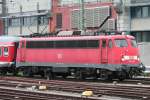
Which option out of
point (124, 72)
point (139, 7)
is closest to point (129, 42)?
point (124, 72)

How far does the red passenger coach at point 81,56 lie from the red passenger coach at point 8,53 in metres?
1.72

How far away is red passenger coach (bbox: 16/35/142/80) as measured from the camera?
3192cm

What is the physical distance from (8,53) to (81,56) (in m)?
8.49

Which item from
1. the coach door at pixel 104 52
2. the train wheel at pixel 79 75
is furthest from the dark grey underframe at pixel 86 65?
the train wheel at pixel 79 75

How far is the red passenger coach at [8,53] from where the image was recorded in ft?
132

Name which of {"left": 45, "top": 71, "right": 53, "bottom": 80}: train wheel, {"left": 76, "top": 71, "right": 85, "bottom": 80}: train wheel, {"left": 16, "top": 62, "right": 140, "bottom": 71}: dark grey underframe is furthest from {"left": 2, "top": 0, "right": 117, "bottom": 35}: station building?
{"left": 76, "top": 71, "right": 85, "bottom": 80}: train wheel

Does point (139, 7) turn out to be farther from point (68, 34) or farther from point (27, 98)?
point (27, 98)

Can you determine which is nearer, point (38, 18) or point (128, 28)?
point (128, 28)

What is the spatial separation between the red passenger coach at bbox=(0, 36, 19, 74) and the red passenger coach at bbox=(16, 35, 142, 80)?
172 cm

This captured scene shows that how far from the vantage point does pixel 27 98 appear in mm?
22406

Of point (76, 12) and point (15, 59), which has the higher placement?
point (76, 12)

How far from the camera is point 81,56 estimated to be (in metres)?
34.0

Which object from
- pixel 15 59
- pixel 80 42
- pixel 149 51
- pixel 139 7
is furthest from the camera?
pixel 139 7

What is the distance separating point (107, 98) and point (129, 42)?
36.0 ft
